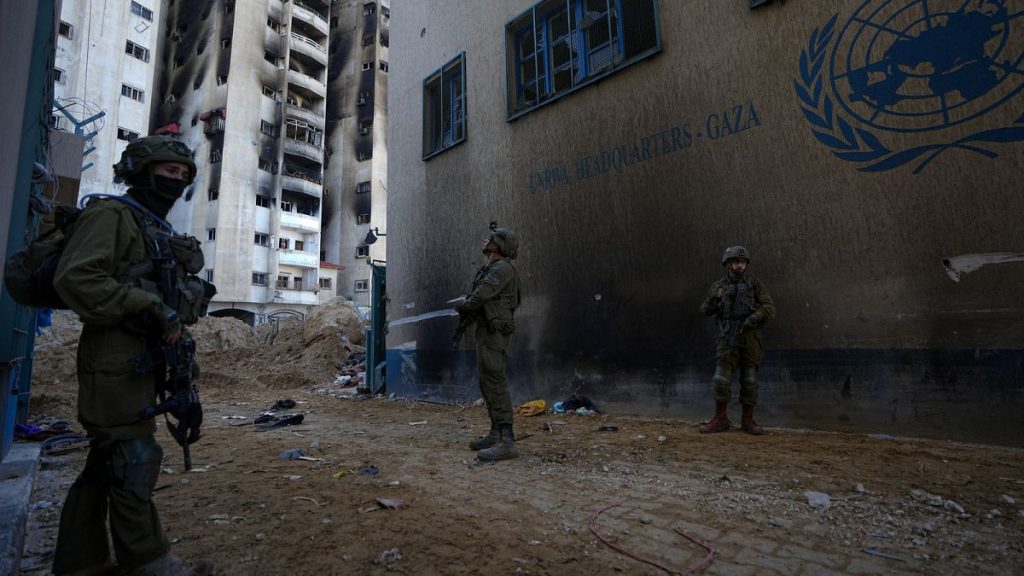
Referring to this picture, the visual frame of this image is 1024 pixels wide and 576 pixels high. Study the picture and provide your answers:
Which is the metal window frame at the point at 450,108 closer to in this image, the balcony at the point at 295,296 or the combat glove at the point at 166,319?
the combat glove at the point at 166,319

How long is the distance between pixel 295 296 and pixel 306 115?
1275 centimetres

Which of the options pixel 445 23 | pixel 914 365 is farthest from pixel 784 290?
pixel 445 23

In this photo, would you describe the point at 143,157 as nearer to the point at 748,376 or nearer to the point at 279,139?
the point at 748,376

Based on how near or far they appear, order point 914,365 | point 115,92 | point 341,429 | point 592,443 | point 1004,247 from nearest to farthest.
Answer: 1. point 1004,247
2. point 914,365
3. point 592,443
4. point 341,429
5. point 115,92

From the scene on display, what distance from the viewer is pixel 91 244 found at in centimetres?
208

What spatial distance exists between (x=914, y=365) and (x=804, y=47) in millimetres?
3241

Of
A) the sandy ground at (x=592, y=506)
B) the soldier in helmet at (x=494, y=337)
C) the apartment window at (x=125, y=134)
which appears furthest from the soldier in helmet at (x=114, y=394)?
the apartment window at (x=125, y=134)

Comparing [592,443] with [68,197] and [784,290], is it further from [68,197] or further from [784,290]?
[68,197]

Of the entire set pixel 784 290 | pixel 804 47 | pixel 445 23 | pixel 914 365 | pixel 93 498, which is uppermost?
pixel 445 23

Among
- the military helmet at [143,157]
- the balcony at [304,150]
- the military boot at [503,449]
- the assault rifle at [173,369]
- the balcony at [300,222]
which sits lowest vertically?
the military boot at [503,449]

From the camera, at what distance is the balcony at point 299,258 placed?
32188 millimetres

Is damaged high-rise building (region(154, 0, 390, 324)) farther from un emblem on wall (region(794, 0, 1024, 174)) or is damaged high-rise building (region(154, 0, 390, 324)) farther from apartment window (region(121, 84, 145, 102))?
un emblem on wall (region(794, 0, 1024, 174))

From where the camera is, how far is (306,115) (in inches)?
1371

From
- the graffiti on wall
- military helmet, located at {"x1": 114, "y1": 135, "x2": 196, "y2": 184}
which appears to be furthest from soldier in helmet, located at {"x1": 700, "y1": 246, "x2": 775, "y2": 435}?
military helmet, located at {"x1": 114, "y1": 135, "x2": 196, "y2": 184}
